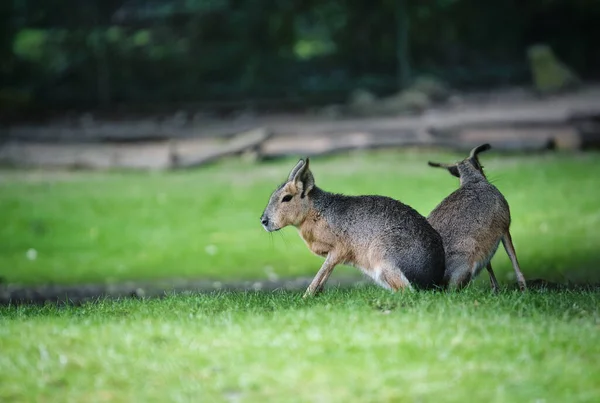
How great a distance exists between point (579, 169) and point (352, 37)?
11.6m

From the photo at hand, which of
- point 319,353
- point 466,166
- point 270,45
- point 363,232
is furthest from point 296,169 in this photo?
point 270,45

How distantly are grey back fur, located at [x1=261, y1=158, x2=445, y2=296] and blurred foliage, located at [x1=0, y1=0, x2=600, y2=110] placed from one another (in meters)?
19.8

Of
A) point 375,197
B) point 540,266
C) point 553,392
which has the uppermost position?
point 375,197

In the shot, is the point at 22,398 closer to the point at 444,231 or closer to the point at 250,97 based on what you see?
the point at 444,231

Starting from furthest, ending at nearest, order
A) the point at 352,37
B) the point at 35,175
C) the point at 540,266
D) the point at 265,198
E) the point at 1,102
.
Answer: the point at 352,37, the point at 1,102, the point at 35,175, the point at 265,198, the point at 540,266

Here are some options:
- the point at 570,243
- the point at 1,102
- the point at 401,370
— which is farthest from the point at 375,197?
the point at 1,102

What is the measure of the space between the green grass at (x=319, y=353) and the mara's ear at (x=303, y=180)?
50.3 inches

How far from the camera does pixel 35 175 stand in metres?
22.3

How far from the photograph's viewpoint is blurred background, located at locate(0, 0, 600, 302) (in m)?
17.0

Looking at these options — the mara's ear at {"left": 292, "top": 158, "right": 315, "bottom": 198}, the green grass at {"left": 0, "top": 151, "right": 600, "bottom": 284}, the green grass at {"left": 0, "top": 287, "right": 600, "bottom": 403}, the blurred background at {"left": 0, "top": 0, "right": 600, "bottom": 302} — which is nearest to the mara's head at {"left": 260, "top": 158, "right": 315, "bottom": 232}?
the mara's ear at {"left": 292, "top": 158, "right": 315, "bottom": 198}

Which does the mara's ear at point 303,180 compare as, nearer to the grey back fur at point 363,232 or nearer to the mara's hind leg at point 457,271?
the grey back fur at point 363,232

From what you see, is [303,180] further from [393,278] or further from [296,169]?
[393,278]

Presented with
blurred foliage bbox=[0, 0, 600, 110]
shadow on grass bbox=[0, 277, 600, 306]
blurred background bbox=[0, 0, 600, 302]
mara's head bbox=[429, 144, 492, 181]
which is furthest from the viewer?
blurred foliage bbox=[0, 0, 600, 110]

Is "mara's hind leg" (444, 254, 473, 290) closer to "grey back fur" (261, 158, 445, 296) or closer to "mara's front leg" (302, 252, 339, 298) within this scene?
"grey back fur" (261, 158, 445, 296)
